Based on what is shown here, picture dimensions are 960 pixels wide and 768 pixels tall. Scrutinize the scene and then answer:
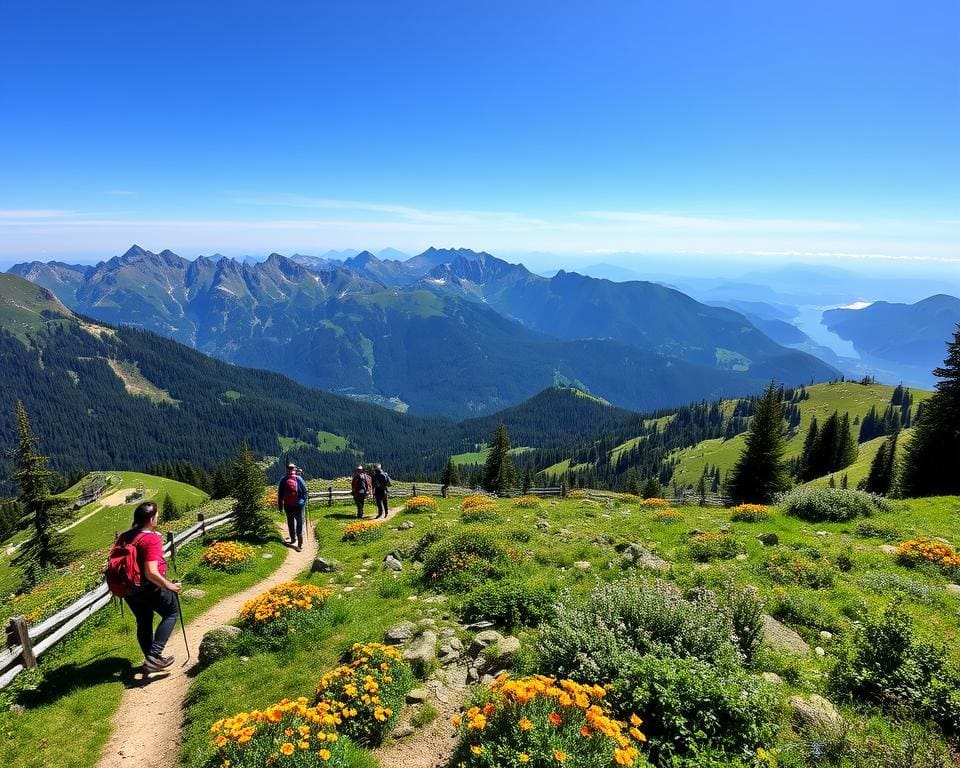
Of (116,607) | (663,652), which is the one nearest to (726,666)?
(663,652)

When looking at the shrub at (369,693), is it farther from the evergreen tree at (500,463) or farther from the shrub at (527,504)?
the evergreen tree at (500,463)

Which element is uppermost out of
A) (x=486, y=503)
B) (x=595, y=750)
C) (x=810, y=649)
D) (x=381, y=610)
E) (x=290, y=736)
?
(x=595, y=750)

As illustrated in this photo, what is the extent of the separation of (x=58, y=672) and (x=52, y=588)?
11.8 meters

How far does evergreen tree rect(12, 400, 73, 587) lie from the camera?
38.7 m

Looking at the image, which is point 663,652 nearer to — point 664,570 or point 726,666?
point 726,666

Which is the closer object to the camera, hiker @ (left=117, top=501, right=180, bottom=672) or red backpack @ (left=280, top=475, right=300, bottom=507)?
hiker @ (left=117, top=501, right=180, bottom=672)

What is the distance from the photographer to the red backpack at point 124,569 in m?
9.88

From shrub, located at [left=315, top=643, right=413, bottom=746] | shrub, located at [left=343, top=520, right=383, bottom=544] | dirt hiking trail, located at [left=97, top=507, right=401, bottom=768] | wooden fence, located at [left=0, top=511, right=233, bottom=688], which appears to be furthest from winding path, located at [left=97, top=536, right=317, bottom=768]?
shrub, located at [left=343, top=520, right=383, bottom=544]

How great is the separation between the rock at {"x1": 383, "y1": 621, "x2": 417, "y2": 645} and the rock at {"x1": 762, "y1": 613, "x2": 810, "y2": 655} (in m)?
7.65

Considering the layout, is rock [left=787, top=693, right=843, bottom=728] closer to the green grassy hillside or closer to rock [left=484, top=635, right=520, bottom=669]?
rock [left=484, top=635, right=520, bottom=669]

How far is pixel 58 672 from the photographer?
36.1ft

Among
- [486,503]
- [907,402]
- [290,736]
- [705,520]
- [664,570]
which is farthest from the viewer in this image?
[907,402]

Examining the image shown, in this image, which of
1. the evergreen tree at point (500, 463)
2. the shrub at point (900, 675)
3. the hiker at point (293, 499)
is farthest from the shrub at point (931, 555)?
the evergreen tree at point (500, 463)

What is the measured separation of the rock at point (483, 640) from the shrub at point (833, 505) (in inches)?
727
